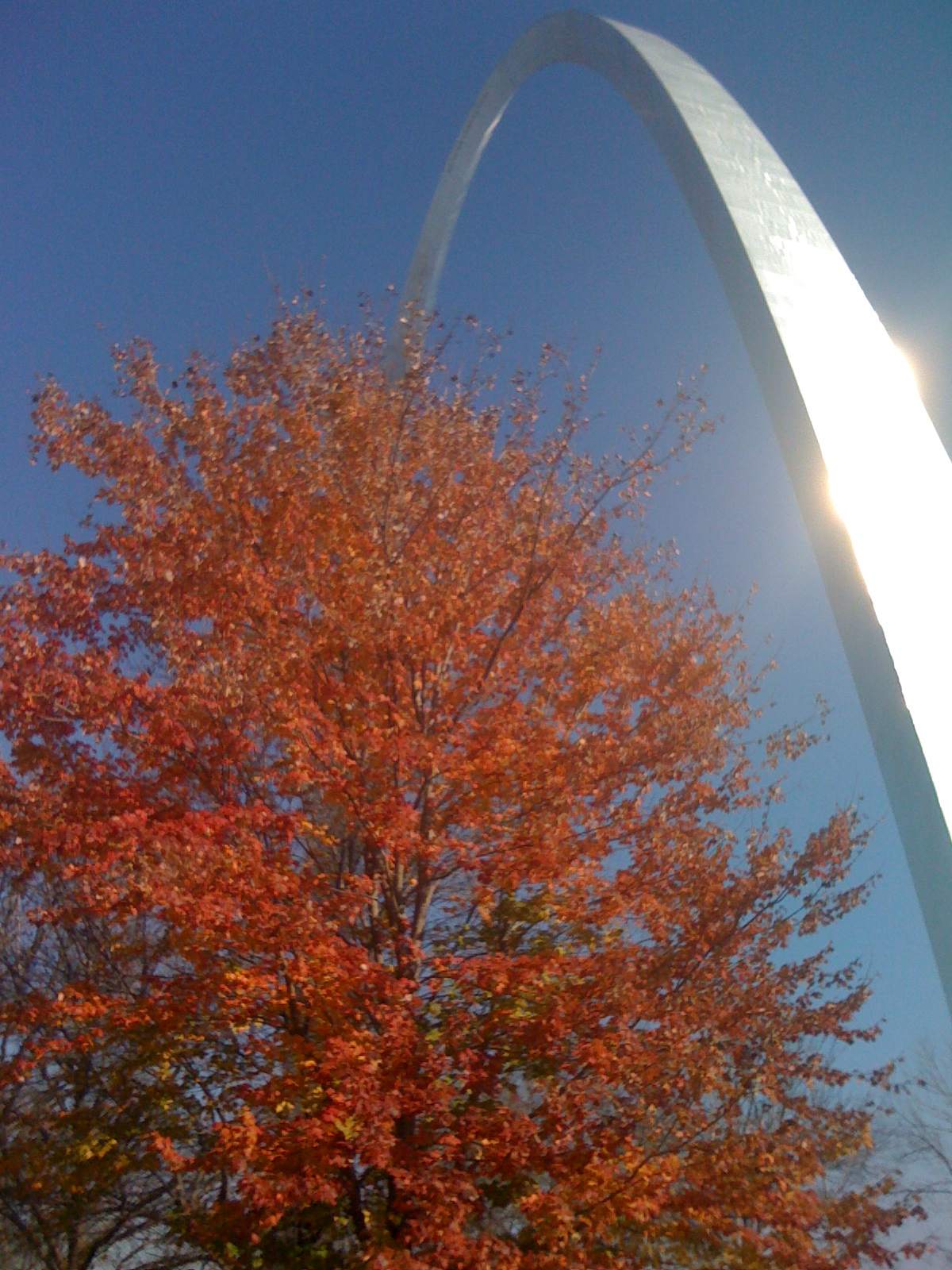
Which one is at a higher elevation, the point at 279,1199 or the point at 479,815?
the point at 479,815

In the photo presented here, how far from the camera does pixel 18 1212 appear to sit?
13258 mm

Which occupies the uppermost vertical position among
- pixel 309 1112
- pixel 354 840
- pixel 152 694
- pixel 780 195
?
pixel 780 195

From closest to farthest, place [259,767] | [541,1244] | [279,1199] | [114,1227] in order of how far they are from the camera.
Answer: [279,1199] → [541,1244] → [259,767] → [114,1227]

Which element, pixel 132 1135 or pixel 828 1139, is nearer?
pixel 828 1139

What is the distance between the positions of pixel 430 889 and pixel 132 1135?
3.33 meters

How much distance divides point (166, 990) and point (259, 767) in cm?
175

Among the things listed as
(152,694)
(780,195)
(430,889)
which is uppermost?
(780,195)

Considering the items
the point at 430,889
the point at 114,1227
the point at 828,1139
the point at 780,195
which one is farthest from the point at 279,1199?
the point at 780,195

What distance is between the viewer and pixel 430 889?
332 inches

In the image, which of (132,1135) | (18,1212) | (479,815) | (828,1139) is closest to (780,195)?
(479,815)

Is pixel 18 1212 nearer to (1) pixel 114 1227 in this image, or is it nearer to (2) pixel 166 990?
(1) pixel 114 1227

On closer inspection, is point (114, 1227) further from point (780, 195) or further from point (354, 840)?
point (780, 195)

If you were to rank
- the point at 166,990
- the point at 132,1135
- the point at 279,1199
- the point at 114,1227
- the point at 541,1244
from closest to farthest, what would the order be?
1. the point at 279,1199
2. the point at 541,1244
3. the point at 166,990
4. the point at 132,1135
5. the point at 114,1227

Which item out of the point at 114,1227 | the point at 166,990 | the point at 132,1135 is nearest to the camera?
the point at 166,990
